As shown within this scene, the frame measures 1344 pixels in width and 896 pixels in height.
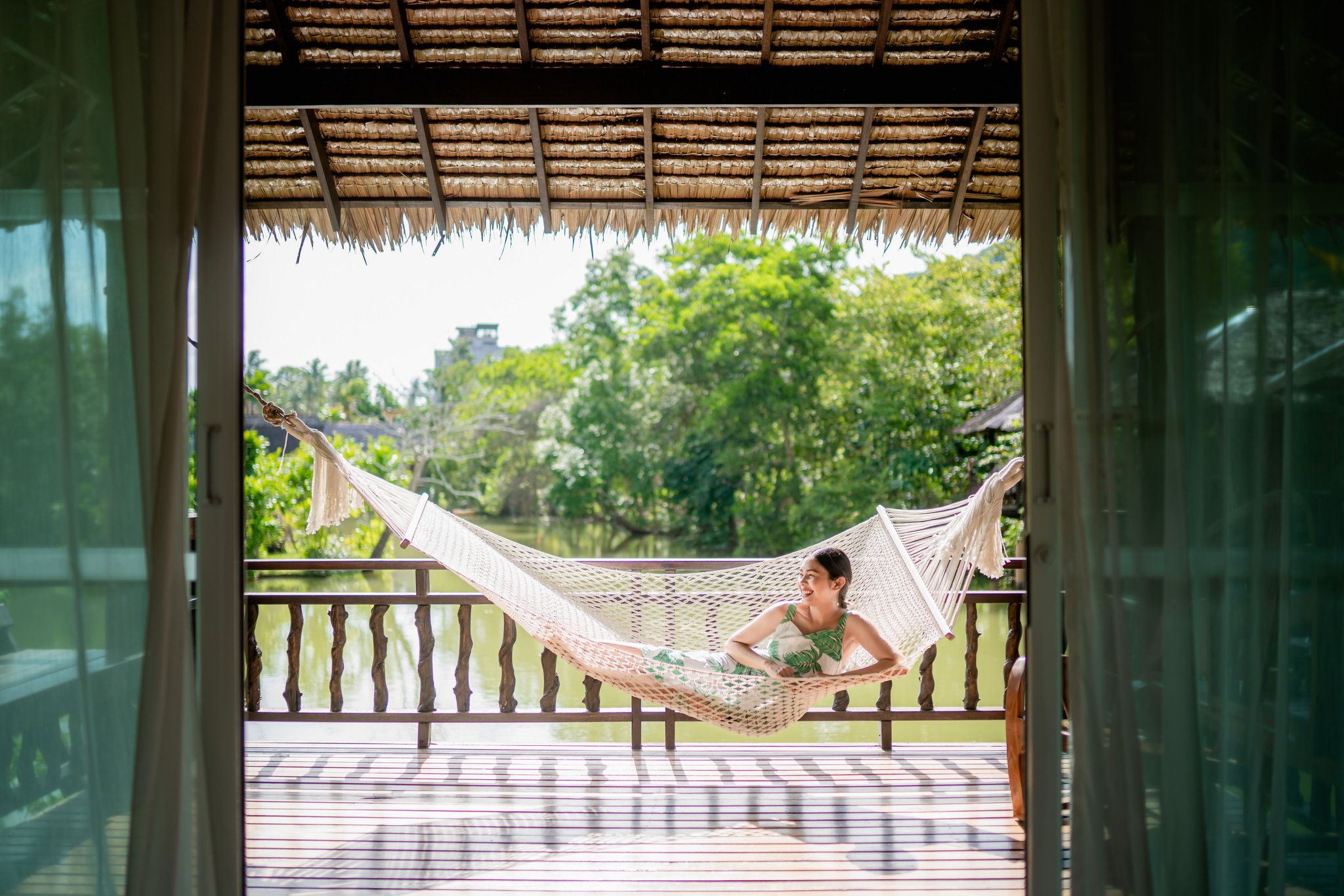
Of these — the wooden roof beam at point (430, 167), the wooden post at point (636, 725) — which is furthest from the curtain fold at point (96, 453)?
the wooden post at point (636, 725)

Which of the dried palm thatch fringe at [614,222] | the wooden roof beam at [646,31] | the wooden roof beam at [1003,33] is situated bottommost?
the dried palm thatch fringe at [614,222]

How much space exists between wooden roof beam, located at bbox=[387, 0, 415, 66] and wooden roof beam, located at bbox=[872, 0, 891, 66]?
4.04 feet

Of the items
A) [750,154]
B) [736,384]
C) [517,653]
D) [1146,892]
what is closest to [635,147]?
[750,154]

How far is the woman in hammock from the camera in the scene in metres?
2.61

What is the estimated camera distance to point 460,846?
237cm

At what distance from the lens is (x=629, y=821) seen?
2.55 m

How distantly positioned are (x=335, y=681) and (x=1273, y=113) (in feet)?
10.2

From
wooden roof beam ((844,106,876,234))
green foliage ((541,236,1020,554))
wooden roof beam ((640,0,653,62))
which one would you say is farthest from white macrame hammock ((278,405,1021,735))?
green foliage ((541,236,1020,554))

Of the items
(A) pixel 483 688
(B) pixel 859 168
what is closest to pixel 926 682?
(B) pixel 859 168

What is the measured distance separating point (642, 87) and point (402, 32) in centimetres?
66

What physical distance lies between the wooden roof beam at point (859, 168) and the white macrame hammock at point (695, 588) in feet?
3.20

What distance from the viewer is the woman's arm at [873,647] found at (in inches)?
95.3

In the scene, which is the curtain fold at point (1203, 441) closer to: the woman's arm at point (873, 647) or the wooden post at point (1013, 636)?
the woman's arm at point (873, 647)

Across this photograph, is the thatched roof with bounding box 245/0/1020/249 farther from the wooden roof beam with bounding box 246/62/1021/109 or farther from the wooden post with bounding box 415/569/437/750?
the wooden post with bounding box 415/569/437/750
